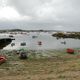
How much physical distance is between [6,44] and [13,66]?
4295cm

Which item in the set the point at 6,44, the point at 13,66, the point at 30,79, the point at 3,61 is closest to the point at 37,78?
the point at 30,79

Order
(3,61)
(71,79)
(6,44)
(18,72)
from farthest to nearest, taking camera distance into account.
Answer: (6,44)
(3,61)
(18,72)
(71,79)

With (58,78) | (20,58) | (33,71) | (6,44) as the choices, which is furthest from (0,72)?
(6,44)

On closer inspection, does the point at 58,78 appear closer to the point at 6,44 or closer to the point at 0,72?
the point at 0,72

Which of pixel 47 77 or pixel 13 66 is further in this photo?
pixel 13 66

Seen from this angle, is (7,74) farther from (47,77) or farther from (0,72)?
(47,77)

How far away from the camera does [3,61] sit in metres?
34.6

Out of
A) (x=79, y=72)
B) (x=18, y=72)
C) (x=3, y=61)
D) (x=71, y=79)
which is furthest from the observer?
(x=3, y=61)

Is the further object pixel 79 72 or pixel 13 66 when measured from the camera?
pixel 13 66

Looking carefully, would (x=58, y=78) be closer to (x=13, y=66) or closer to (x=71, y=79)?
(x=71, y=79)

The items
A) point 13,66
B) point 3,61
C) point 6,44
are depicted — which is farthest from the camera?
point 6,44

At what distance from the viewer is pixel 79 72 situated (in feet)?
83.7

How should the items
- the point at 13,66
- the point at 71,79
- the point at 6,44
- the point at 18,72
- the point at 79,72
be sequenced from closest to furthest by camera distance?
the point at 71,79
the point at 79,72
the point at 18,72
the point at 13,66
the point at 6,44

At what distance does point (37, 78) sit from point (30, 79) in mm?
761
